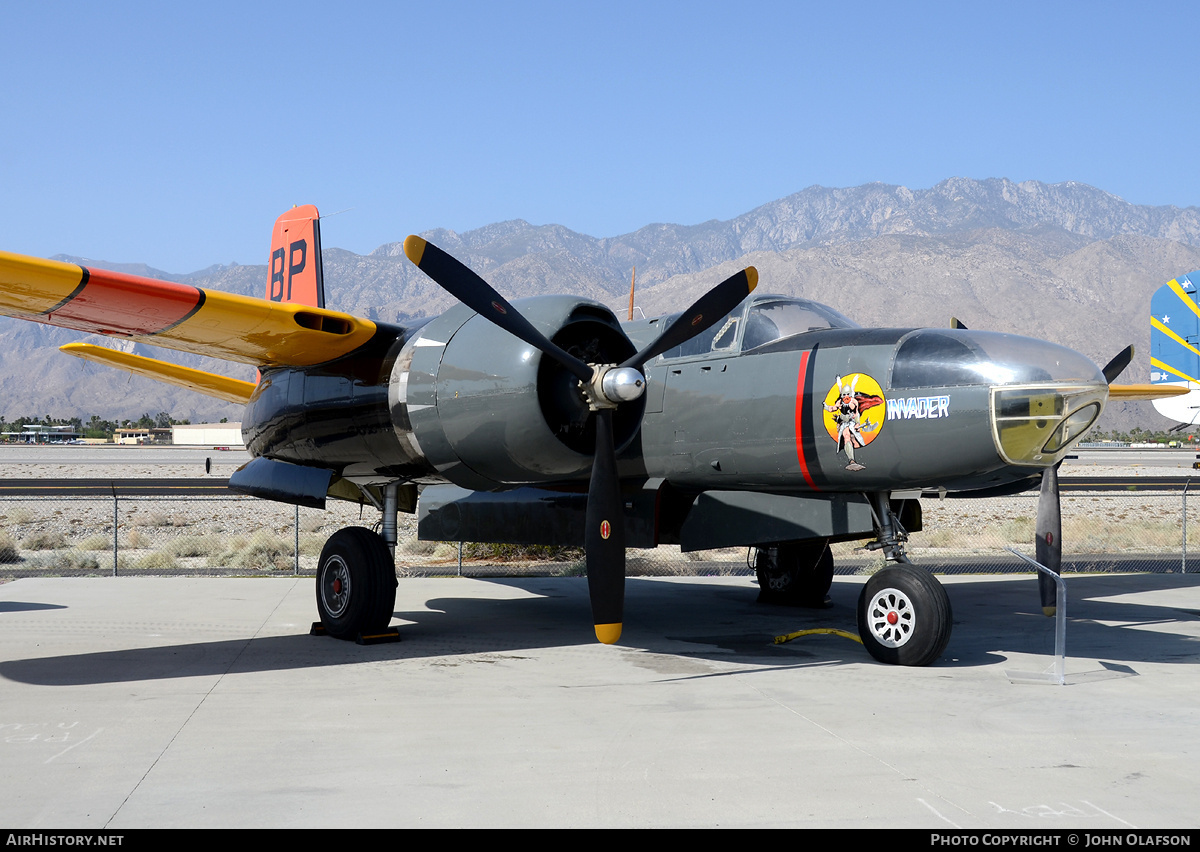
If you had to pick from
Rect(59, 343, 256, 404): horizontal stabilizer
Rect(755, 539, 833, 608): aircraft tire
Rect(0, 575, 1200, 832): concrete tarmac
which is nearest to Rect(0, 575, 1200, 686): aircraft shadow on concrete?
Rect(0, 575, 1200, 832): concrete tarmac

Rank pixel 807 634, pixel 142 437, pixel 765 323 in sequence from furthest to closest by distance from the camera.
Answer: pixel 142 437
pixel 807 634
pixel 765 323

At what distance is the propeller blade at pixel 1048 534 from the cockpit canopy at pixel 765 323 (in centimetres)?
270

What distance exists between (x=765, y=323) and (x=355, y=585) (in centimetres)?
481

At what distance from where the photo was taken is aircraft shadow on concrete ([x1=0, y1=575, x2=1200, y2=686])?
872cm

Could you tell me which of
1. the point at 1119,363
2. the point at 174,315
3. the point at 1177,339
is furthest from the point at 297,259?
the point at 1177,339

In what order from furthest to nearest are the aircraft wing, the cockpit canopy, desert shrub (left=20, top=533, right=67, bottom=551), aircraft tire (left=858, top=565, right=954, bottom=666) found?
1. desert shrub (left=20, top=533, right=67, bottom=551)
2. the cockpit canopy
3. aircraft tire (left=858, top=565, right=954, bottom=666)
4. the aircraft wing

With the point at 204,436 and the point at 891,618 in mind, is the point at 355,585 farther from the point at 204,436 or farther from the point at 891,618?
the point at 204,436

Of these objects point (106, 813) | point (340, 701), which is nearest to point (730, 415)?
point (340, 701)

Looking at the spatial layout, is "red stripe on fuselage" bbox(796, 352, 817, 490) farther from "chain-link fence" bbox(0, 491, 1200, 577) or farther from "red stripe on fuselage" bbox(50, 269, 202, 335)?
"chain-link fence" bbox(0, 491, 1200, 577)

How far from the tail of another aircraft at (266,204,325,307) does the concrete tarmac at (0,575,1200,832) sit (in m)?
4.20

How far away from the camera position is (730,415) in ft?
30.1

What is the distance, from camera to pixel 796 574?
12438mm

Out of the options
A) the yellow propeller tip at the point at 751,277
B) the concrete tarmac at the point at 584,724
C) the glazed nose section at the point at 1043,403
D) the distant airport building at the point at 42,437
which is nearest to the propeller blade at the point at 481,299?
the yellow propeller tip at the point at 751,277

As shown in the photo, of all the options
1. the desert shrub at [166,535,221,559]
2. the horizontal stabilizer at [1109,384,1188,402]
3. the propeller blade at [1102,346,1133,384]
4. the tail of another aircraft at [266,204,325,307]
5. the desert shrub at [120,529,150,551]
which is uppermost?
the tail of another aircraft at [266,204,325,307]
